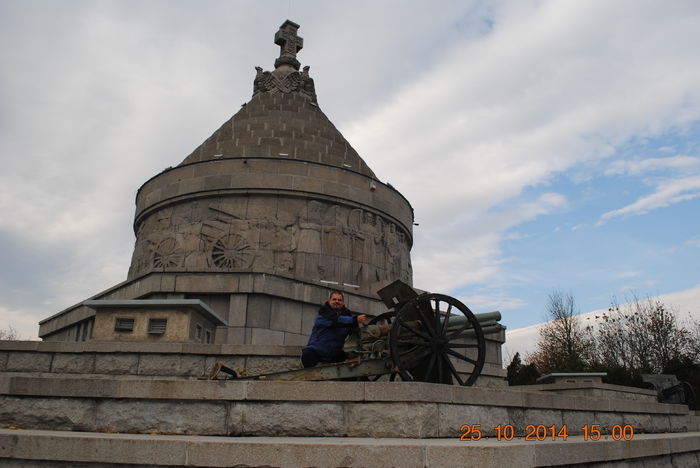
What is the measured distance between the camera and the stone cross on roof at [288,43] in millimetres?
28062

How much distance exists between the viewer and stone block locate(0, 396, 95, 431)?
5.76m

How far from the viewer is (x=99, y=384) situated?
5777mm

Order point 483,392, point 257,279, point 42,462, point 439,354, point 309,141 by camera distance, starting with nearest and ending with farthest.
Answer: point 42,462, point 483,392, point 439,354, point 257,279, point 309,141

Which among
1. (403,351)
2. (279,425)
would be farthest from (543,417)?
(279,425)

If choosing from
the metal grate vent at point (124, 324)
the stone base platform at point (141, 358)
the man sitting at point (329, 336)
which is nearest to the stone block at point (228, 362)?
the stone base platform at point (141, 358)

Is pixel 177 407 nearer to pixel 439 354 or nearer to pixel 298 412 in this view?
pixel 298 412

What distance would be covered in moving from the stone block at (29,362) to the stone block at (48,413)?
170 inches

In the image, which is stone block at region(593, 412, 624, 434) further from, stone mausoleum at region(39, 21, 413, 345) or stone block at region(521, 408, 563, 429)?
stone mausoleum at region(39, 21, 413, 345)

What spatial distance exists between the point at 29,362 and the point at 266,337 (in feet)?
18.8

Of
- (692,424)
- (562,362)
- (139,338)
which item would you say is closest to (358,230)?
(139,338)

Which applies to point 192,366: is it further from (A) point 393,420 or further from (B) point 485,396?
(B) point 485,396

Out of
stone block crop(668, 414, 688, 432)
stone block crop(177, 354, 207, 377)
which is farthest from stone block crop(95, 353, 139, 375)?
stone block crop(668, 414, 688, 432)

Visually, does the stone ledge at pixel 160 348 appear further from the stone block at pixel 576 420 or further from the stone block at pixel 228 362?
the stone block at pixel 576 420

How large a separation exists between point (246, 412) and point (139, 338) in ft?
21.6
